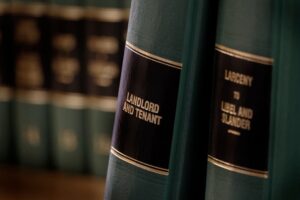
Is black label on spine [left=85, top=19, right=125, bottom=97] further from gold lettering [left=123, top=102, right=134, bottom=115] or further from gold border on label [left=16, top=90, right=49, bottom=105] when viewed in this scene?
gold lettering [left=123, top=102, right=134, bottom=115]

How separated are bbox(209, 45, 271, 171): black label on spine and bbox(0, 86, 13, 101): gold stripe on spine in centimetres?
47

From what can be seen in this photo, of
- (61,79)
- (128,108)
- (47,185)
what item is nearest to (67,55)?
(61,79)

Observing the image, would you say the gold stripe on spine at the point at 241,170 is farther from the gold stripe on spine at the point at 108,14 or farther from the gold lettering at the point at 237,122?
the gold stripe on spine at the point at 108,14

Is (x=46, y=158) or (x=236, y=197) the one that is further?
(x=46, y=158)

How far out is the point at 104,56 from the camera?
0.71m

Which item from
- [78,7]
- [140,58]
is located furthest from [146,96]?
[78,7]

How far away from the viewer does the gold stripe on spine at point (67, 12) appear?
71cm

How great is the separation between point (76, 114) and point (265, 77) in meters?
0.43

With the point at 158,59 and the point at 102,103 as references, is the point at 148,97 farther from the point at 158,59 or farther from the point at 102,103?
the point at 102,103

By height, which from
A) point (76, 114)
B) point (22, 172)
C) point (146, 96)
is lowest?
point (22, 172)

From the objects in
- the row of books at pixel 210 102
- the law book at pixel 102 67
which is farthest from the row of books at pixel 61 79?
the row of books at pixel 210 102

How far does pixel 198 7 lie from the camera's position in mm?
365

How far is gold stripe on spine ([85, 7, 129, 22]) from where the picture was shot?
689 mm

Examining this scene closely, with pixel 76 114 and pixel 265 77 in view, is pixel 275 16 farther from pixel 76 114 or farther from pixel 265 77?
pixel 76 114
